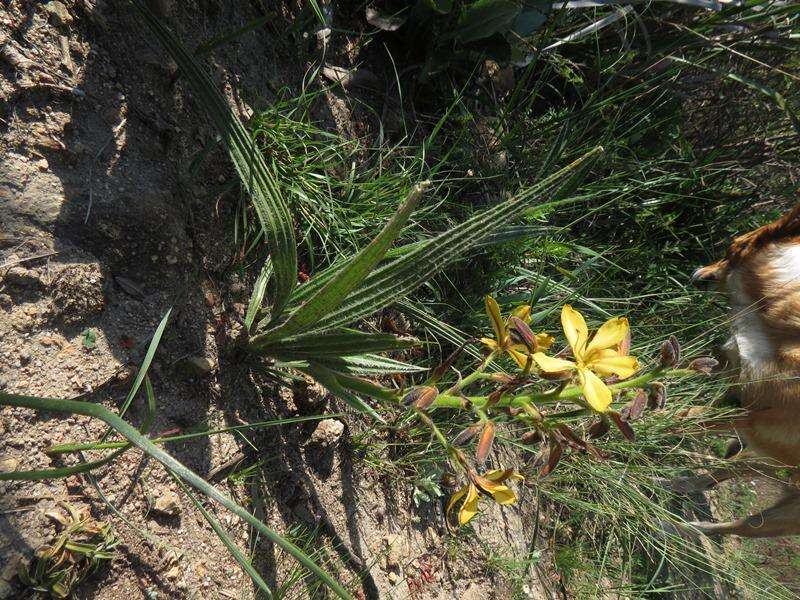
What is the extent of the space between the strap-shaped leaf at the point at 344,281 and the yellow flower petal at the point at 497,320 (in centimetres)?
23

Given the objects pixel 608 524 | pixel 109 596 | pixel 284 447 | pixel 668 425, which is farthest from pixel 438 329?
pixel 608 524

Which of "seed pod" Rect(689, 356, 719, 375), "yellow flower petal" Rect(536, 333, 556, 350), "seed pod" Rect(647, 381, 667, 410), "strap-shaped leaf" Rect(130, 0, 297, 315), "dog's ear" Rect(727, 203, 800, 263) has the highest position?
"strap-shaped leaf" Rect(130, 0, 297, 315)

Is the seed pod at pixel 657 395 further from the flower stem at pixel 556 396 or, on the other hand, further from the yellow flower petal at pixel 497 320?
the yellow flower petal at pixel 497 320

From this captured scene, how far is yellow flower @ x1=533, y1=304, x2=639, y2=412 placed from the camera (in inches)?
36.2

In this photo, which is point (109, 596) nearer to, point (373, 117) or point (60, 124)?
point (60, 124)

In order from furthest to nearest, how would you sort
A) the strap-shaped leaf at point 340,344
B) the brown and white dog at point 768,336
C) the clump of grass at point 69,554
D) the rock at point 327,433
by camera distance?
the brown and white dog at point 768,336, the rock at point 327,433, the strap-shaped leaf at point 340,344, the clump of grass at point 69,554

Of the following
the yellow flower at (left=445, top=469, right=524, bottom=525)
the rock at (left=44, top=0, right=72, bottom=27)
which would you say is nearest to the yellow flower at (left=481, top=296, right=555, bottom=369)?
the yellow flower at (left=445, top=469, right=524, bottom=525)

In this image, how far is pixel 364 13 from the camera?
183 centimetres

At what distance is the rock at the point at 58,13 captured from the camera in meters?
1.11

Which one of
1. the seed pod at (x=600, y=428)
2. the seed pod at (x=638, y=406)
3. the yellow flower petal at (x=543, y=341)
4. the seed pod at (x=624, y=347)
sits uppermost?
the yellow flower petal at (x=543, y=341)

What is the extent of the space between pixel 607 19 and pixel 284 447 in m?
1.79

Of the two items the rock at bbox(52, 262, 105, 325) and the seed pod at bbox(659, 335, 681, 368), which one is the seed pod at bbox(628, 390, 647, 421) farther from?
the rock at bbox(52, 262, 105, 325)

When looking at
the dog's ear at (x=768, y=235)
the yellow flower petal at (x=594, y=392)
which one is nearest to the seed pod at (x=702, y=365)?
the yellow flower petal at (x=594, y=392)

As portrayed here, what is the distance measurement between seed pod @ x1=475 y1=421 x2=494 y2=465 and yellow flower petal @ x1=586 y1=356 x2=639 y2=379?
213 millimetres
